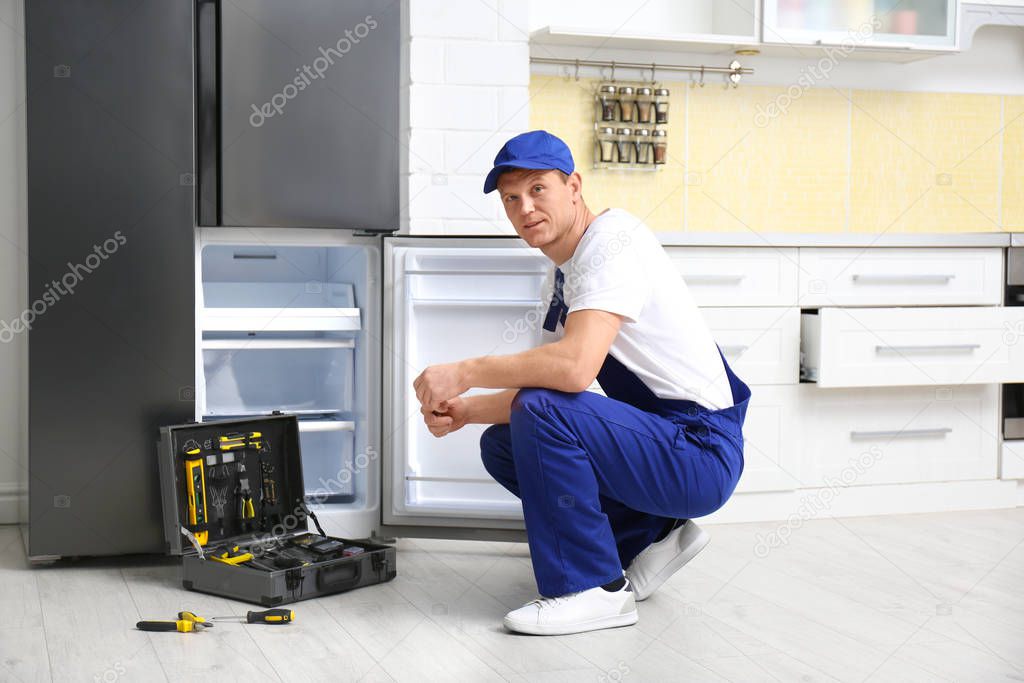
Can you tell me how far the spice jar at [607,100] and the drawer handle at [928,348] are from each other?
1.22 metres

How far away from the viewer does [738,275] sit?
3.15m

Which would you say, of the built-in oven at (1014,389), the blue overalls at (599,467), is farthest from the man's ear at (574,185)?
the built-in oven at (1014,389)

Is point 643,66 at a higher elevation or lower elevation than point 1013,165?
higher

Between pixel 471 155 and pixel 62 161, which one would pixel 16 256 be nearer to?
pixel 62 161

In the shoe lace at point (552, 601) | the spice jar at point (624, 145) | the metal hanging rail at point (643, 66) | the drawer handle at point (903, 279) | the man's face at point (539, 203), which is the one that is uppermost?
the metal hanging rail at point (643, 66)

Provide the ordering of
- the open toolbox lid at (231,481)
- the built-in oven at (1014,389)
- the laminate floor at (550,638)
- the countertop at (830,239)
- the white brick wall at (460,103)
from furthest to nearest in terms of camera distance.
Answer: the built-in oven at (1014,389)
the countertop at (830,239)
the white brick wall at (460,103)
the open toolbox lid at (231,481)
the laminate floor at (550,638)

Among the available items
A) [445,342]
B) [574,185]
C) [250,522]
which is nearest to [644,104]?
[445,342]

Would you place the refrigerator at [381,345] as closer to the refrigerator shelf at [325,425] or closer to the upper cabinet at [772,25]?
the refrigerator shelf at [325,425]

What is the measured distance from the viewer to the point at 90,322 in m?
2.58

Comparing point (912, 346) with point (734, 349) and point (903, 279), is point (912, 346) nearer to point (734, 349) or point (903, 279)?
point (903, 279)

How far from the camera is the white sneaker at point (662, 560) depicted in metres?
2.35

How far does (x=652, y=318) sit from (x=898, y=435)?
1460mm

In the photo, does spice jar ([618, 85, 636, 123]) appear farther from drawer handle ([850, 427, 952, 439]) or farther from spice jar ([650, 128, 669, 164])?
drawer handle ([850, 427, 952, 439])

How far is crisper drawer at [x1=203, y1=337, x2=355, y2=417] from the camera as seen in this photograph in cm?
297
